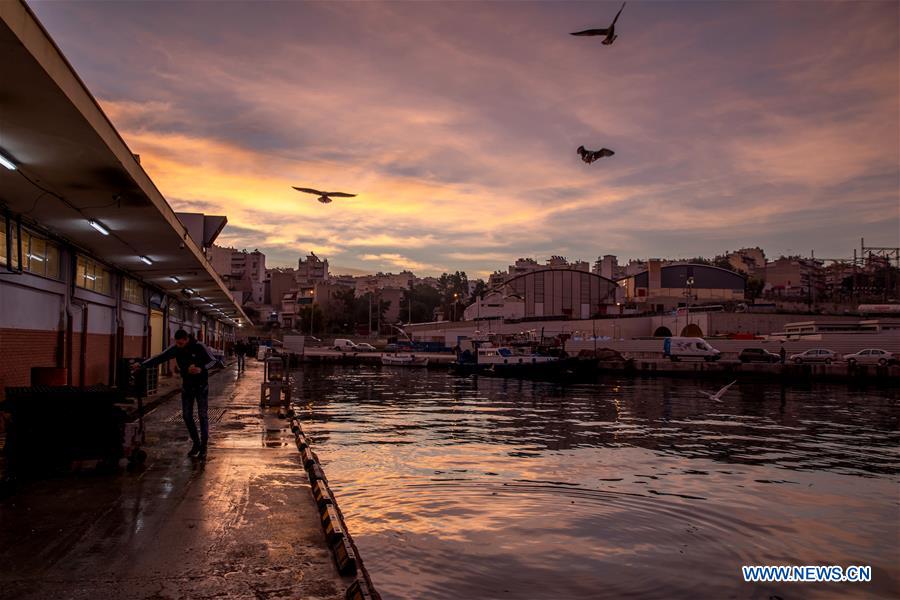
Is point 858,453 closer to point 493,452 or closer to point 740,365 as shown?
point 493,452

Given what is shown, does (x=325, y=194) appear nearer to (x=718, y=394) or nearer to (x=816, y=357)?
(x=718, y=394)

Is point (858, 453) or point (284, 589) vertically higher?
point (284, 589)

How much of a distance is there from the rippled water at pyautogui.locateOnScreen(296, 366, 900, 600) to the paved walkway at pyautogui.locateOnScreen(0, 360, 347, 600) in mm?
1443

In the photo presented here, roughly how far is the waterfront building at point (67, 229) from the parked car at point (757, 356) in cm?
4633

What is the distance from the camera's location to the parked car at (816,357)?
53875 mm

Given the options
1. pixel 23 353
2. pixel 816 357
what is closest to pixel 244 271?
pixel 816 357

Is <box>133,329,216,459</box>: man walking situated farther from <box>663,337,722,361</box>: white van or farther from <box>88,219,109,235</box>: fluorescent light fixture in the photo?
<box>663,337,722,361</box>: white van

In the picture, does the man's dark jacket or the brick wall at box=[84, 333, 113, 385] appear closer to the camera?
the man's dark jacket

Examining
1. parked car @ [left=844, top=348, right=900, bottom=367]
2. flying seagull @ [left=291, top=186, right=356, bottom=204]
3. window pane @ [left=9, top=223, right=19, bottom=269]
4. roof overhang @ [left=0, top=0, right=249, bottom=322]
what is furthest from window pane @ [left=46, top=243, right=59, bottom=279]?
parked car @ [left=844, top=348, right=900, bottom=367]

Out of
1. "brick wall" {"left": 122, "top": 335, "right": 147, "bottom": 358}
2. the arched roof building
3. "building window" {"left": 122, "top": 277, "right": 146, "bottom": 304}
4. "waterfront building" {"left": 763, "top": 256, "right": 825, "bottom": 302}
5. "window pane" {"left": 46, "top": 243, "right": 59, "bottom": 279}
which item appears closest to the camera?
"window pane" {"left": 46, "top": 243, "right": 59, "bottom": 279}

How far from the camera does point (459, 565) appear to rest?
7.59 m

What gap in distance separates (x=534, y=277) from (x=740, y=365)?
1841 inches

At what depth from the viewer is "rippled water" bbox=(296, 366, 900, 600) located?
24.3 feet

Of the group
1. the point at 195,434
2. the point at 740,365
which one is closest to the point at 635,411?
the point at 195,434
